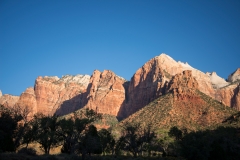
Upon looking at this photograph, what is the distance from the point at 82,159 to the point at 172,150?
1738 inches

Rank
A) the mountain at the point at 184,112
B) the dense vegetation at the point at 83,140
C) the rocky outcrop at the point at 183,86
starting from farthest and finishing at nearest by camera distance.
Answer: the rocky outcrop at the point at 183,86
the mountain at the point at 184,112
the dense vegetation at the point at 83,140

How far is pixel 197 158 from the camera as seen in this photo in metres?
60.3

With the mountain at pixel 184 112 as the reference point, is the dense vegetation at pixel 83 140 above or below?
below

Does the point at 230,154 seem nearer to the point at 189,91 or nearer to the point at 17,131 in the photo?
the point at 17,131

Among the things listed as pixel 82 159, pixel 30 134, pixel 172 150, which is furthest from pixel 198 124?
pixel 82 159

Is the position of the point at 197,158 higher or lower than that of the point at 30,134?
lower

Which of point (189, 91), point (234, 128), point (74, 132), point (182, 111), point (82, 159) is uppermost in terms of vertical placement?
point (189, 91)

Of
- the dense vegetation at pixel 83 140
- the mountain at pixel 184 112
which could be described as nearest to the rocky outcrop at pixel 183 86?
the mountain at pixel 184 112

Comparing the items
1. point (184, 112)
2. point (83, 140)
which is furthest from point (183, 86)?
point (83, 140)

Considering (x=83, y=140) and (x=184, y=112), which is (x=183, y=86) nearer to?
(x=184, y=112)

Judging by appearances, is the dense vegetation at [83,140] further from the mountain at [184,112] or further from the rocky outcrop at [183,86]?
the rocky outcrop at [183,86]

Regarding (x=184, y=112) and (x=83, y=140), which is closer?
(x=83, y=140)

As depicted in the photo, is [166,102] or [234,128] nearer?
[234,128]

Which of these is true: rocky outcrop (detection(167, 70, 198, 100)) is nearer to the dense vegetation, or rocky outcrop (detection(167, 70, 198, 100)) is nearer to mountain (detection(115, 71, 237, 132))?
mountain (detection(115, 71, 237, 132))
